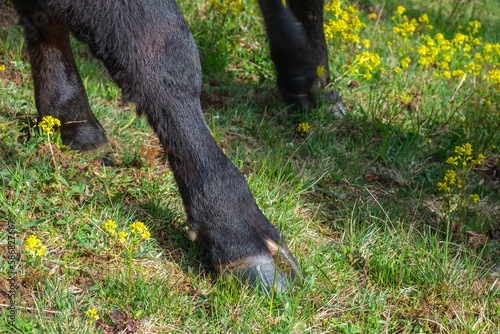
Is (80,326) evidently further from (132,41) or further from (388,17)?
(388,17)

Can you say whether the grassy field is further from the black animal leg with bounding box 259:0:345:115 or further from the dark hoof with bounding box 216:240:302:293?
the black animal leg with bounding box 259:0:345:115

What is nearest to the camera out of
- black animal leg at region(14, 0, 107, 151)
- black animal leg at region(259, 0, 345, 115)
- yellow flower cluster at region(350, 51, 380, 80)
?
black animal leg at region(259, 0, 345, 115)

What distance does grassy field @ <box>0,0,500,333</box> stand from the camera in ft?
6.31

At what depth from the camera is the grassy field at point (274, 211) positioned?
1.92 meters

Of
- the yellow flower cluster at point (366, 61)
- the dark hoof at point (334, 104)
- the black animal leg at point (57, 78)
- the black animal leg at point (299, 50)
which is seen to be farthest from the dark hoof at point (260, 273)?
the yellow flower cluster at point (366, 61)

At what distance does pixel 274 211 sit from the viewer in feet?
8.15

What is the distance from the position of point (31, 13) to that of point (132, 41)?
0.95 meters

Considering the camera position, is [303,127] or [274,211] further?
[303,127]

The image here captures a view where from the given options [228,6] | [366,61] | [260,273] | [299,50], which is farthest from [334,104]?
[260,273]

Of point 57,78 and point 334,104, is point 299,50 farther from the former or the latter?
point 57,78

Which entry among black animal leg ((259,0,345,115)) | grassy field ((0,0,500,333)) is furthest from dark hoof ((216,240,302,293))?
black animal leg ((259,0,345,115))

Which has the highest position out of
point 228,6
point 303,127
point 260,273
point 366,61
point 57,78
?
point 228,6

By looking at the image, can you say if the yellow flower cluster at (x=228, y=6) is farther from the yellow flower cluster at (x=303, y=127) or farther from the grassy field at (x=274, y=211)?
the yellow flower cluster at (x=303, y=127)

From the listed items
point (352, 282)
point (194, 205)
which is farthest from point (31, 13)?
point (352, 282)
